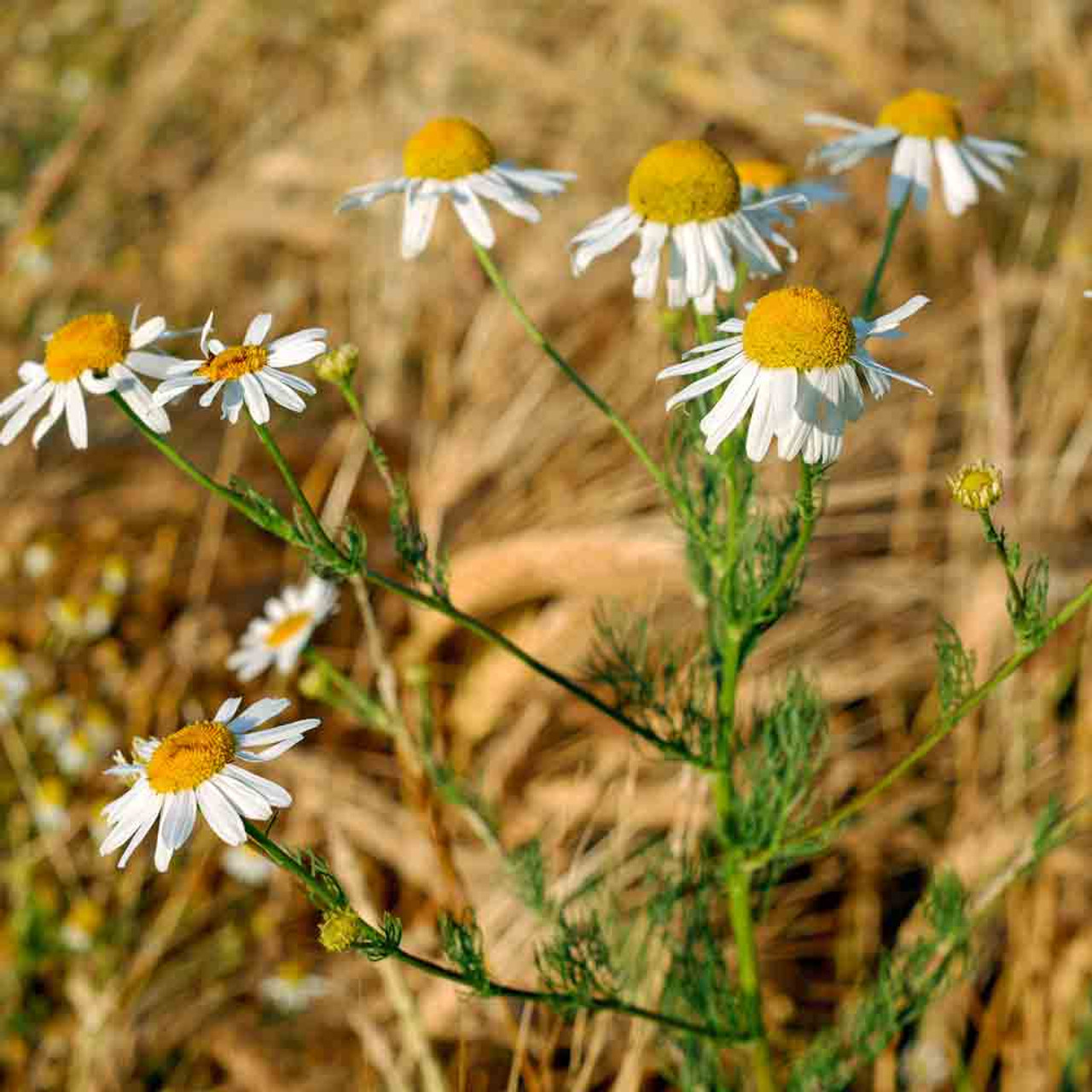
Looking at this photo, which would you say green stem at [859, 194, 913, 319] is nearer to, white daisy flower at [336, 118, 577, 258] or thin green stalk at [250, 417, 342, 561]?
white daisy flower at [336, 118, 577, 258]

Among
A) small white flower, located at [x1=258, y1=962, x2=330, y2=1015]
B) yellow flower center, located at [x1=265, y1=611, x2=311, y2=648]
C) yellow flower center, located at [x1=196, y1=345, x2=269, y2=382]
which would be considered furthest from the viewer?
small white flower, located at [x1=258, y1=962, x2=330, y2=1015]

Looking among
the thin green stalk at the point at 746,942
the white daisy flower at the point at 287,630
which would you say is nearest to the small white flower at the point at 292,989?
the white daisy flower at the point at 287,630

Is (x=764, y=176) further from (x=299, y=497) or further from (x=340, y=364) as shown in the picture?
(x=299, y=497)

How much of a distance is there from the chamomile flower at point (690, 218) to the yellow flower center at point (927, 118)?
0.96 feet

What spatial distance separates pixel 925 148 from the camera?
1.16 metres

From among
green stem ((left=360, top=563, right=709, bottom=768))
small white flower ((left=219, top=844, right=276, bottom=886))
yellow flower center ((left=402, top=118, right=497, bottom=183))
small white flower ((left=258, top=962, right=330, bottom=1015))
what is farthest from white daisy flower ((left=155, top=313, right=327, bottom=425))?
small white flower ((left=219, top=844, right=276, bottom=886))

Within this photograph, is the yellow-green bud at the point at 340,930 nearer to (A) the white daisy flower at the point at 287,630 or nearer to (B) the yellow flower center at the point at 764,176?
(A) the white daisy flower at the point at 287,630

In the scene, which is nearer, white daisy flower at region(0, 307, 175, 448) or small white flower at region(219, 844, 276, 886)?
white daisy flower at region(0, 307, 175, 448)

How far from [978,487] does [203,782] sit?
55cm

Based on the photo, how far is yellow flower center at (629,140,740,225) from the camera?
933mm

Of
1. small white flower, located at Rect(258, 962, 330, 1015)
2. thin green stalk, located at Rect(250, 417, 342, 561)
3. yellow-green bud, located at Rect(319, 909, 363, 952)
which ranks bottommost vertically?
small white flower, located at Rect(258, 962, 330, 1015)

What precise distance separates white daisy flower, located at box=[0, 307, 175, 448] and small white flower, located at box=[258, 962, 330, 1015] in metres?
1.09

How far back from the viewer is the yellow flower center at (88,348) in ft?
2.97

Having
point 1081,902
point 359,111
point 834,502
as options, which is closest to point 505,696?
point 834,502
